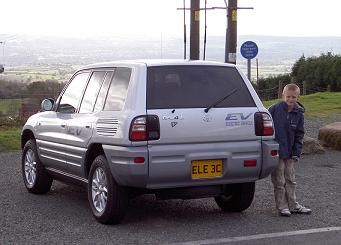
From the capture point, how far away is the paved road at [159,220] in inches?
253

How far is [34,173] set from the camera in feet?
29.1

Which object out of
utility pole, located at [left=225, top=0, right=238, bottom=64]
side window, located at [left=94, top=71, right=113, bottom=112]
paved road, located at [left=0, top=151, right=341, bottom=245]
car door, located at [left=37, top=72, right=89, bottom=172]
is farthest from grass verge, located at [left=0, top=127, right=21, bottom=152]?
side window, located at [left=94, top=71, right=113, bottom=112]

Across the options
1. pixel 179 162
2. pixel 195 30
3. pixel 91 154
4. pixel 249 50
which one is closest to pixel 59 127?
pixel 91 154

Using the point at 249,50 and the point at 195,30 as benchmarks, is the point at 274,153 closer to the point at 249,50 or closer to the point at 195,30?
the point at 195,30

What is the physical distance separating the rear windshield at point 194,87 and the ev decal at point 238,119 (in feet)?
0.51

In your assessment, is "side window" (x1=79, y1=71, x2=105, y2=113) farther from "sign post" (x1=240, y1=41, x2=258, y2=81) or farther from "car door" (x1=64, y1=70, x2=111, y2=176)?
"sign post" (x1=240, y1=41, x2=258, y2=81)

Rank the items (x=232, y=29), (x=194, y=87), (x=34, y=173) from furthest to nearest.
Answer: (x=232, y=29) → (x=34, y=173) → (x=194, y=87)

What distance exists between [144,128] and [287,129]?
185 centimetres

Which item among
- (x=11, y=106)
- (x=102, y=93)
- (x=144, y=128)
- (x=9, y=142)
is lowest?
(x=11, y=106)

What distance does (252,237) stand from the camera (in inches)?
254

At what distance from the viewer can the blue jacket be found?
7.43 metres

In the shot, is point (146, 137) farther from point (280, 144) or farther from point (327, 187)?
point (327, 187)

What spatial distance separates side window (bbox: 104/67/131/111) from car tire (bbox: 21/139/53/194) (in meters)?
2.00

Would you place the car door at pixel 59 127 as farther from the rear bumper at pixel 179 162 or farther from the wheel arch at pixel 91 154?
the rear bumper at pixel 179 162
